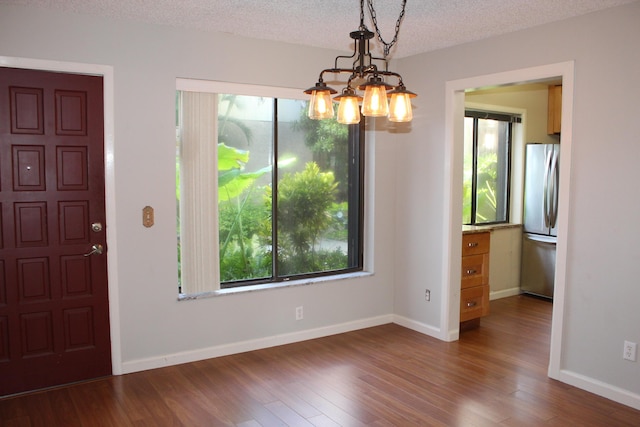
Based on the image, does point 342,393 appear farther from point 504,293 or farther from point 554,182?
point 554,182

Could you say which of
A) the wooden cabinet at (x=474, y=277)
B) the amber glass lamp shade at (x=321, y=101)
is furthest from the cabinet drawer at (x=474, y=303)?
the amber glass lamp shade at (x=321, y=101)

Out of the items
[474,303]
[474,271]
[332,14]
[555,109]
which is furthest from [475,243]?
[332,14]

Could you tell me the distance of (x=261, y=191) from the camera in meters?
4.27

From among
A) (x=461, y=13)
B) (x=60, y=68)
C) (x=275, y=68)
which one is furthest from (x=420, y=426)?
(x=60, y=68)

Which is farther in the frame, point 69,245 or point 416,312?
point 416,312

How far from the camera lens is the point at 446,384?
11.5 feet

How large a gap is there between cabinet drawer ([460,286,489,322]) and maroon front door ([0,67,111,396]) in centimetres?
306

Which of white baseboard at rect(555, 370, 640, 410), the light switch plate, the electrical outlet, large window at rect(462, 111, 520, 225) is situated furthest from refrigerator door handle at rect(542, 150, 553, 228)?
the light switch plate

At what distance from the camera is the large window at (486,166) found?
5.80 meters

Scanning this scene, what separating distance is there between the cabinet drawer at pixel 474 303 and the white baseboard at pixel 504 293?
0.94 metres

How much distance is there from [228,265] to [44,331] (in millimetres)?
1405

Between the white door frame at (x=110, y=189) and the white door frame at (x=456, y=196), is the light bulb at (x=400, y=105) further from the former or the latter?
the white door frame at (x=110, y=189)

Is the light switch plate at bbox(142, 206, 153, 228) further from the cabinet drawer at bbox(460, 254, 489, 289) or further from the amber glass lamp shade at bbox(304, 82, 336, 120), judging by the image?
the cabinet drawer at bbox(460, 254, 489, 289)

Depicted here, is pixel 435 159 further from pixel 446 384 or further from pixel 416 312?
pixel 446 384
